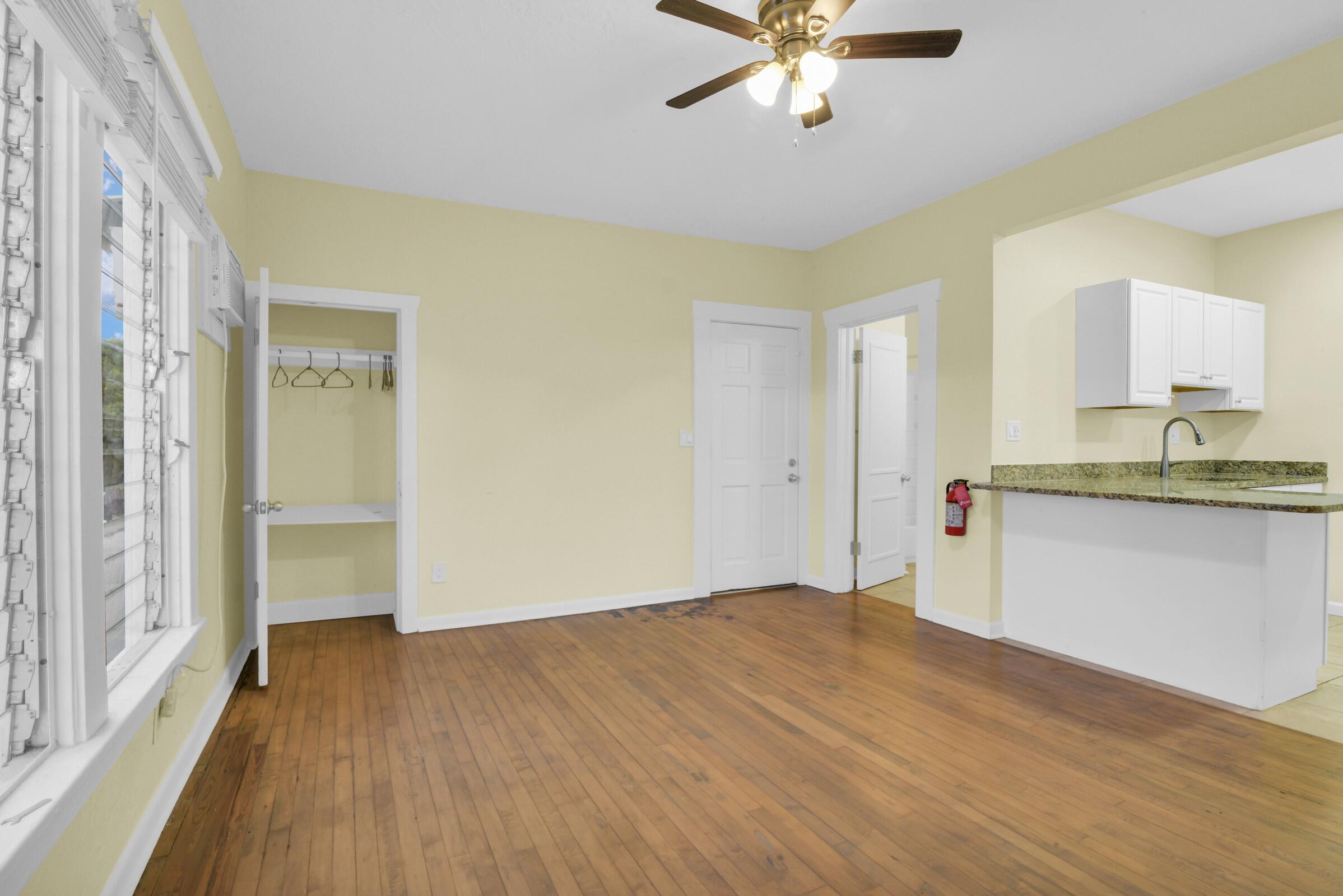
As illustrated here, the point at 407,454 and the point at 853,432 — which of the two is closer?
the point at 407,454

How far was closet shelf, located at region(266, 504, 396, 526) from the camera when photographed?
12.8 feet

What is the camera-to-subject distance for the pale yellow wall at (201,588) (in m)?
1.51

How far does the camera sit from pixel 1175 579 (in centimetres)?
319

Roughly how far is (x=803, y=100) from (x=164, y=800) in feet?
9.99

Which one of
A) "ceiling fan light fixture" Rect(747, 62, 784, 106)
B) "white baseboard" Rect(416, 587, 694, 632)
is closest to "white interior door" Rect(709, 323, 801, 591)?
"white baseboard" Rect(416, 587, 694, 632)

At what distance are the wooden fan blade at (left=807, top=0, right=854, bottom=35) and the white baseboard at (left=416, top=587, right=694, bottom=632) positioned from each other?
351 centimetres

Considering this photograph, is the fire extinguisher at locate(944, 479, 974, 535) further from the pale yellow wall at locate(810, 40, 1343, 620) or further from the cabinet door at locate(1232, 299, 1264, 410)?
the cabinet door at locate(1232, 299, 1264, 410)

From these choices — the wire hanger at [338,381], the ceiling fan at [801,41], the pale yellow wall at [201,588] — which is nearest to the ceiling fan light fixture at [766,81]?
the ceiling fan at [801,41]

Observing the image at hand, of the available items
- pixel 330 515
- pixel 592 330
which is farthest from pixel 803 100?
pixel 330 515

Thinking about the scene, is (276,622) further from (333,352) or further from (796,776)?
(796,776)

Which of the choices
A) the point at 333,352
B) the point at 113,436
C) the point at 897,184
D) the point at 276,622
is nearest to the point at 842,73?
the point at 897,184

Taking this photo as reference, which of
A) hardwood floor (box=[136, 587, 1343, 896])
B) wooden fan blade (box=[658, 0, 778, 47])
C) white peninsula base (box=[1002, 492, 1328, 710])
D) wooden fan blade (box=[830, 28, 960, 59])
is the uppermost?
wooden fan blade (box=[658, 0, 778, 47])

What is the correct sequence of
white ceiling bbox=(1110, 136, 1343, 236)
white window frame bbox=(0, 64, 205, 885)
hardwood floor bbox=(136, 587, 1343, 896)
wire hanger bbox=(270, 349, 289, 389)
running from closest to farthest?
1. white window frame bbox=(0, 64, 205, 885)
2. hardwood floor bbox=(136, 587, 1343, 896)
3. white ceiling bbox=(1110, 136, 1343, 236)
4. wire hanger bbox=(270, 349, 289, 389)

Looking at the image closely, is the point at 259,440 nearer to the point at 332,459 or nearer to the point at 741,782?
the point at 332,459
